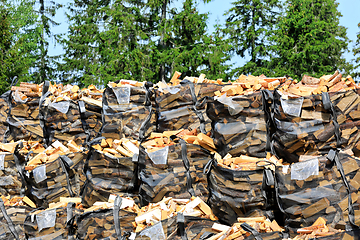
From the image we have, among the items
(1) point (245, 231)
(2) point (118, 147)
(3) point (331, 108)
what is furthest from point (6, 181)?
(3) point (331, 108)

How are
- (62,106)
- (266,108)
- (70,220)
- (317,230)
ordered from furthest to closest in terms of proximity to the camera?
(62,106) → (70,220) → (266,108) → (317,230)

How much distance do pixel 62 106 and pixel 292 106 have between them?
12.9 feet

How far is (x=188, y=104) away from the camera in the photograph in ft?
19.2

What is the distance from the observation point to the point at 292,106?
4617 millimetres

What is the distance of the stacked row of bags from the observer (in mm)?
4180

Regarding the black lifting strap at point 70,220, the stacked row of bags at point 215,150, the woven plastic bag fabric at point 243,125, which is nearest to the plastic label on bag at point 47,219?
the black lifting strap at point 70,220

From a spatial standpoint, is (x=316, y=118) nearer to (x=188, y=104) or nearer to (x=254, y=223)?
(x=254, y=223)

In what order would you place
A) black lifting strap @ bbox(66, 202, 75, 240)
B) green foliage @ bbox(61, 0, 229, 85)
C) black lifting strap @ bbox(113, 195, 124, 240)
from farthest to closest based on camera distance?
green foliage @ bbox(61, 0, 229, 85)
black lifting strap @ bbox(66, 202, 75, 240)
black lifting strap @ bbox(113, 195, 124, 240)

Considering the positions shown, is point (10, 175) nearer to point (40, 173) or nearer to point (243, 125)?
point (40, 173)

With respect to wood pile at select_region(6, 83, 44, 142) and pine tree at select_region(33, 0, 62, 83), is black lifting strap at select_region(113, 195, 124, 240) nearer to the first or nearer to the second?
wood pile at select_region(6, 83, 44, 142)

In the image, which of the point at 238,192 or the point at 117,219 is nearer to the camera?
the point at 238,192

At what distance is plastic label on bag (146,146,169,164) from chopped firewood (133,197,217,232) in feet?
1.63

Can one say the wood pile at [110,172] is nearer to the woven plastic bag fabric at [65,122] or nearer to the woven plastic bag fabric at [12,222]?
the woven plastic bag fabric at [12,222]

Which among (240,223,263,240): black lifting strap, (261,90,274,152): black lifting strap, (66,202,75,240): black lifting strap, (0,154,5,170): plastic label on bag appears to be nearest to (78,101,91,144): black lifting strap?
→ (0,154,5,170): plastic label on bag
